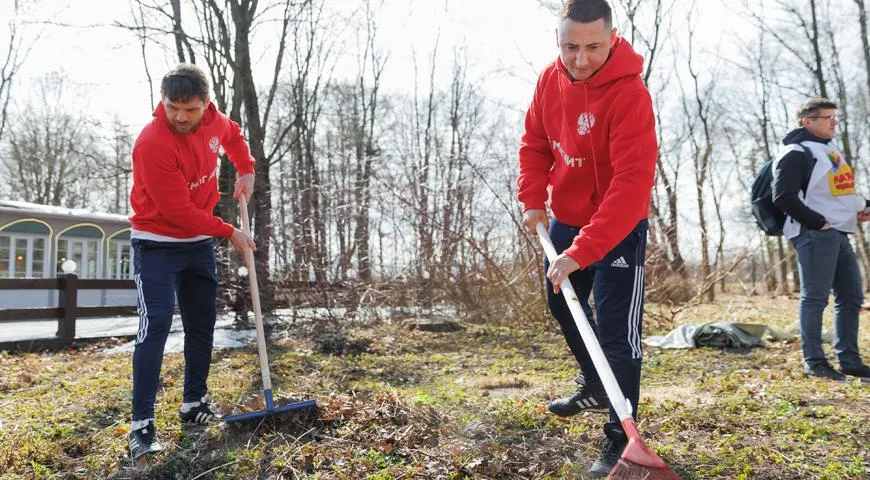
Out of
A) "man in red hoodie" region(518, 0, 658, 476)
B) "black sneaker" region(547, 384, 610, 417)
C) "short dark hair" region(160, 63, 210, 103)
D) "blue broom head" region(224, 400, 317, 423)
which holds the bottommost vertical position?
"blue broom head" region(224, 400, 317, 423)

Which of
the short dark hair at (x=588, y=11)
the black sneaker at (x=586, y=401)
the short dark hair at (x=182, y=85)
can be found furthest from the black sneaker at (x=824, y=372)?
the short dark hair at (x=182, y=85)

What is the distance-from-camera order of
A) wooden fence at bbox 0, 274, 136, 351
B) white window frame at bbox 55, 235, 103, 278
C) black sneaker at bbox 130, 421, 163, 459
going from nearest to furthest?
black sneaker at bbox 130, 421, 163, 459
wooden fence at bbox 0, 274, 136, 351
white window frame at bbox 55, 235, 103, 278

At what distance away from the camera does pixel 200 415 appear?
10.7 feet

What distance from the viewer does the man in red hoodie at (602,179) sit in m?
2.30

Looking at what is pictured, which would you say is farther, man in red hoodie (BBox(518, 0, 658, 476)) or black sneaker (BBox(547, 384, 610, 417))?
black sneaker (BBox(547, 384, 610, 417))

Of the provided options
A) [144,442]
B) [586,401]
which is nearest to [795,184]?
[586,401]

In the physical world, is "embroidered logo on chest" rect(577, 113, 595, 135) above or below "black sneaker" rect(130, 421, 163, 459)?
above

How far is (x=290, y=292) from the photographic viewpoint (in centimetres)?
785

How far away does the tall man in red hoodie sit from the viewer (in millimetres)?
2926

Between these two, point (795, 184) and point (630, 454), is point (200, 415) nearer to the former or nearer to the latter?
point (630, 454)

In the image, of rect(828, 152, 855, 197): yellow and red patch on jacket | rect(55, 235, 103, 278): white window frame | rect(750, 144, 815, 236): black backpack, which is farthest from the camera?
rect(55, 235, 103, 278): white window frame

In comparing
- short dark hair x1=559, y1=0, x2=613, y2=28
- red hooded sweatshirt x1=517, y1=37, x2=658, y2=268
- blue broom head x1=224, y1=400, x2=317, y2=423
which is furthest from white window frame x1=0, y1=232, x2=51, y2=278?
short dark hair x1=559, y1=0, x2=613, y2=28

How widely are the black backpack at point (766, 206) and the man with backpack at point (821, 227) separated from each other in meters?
0.12

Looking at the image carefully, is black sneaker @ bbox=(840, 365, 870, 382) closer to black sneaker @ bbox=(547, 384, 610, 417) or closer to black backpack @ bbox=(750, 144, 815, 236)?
black backpack @ bbox=(750, 144, 815, 236)
